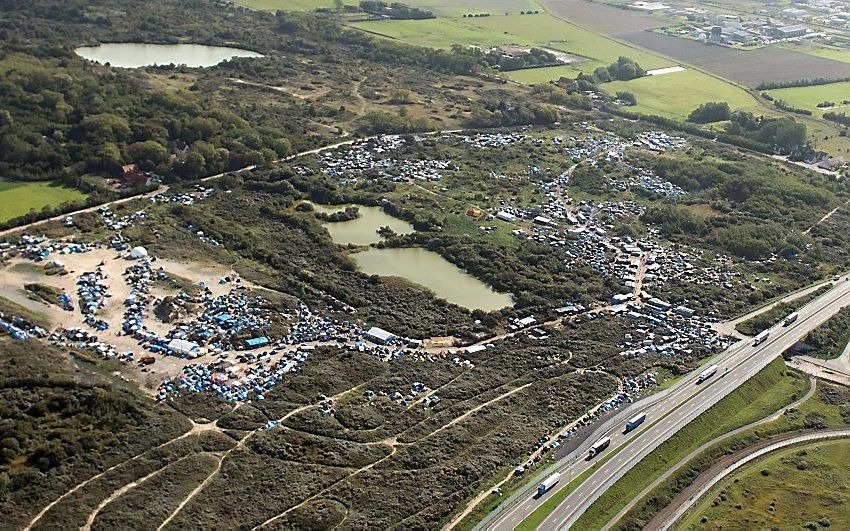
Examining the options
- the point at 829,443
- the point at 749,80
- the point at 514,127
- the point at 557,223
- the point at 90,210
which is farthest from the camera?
the point at 749,80

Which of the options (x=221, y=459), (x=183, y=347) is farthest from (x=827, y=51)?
(x=221, y=459)

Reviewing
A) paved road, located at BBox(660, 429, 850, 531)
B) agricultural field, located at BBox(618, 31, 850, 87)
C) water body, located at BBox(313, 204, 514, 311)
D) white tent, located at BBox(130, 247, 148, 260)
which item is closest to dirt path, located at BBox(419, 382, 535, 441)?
water body, located at BBox(313, 204, 514, 311)

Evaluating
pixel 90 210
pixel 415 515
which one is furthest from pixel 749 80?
pixel 415 515

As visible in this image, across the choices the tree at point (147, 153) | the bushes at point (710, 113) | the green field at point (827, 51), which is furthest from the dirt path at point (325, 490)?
the green field at point (827, 51)

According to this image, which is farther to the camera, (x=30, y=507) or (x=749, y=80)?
(x=749, y=80)

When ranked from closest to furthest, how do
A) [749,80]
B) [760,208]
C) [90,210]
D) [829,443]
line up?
[829,443]
[90,210]
[760,208]
[749,80]

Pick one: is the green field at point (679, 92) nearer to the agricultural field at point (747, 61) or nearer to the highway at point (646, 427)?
the agricultural field at point (747, 61)

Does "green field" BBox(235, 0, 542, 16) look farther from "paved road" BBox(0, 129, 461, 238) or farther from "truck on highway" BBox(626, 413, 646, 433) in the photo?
Answer: "truck on highway" BBox(626, 413, 646, 433)

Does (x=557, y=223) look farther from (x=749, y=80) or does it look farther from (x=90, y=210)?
(x=749, y=80)
